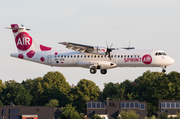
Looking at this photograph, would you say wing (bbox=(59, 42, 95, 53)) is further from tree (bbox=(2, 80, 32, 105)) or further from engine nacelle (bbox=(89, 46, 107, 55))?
tree (bbox=(2, 80, 32, 105))

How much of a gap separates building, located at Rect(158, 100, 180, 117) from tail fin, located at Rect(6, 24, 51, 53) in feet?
150

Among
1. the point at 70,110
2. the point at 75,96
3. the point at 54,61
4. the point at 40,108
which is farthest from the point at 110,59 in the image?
the point at 75,96

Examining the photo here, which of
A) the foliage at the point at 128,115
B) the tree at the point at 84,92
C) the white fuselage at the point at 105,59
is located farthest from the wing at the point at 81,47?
the tree at the point at 84,92

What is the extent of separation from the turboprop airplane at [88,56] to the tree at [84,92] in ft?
188

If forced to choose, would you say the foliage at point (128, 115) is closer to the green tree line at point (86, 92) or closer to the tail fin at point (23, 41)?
the green tree line at point (86, 92)

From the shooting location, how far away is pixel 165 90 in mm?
116812

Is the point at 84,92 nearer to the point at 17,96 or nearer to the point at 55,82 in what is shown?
the point at 55,82

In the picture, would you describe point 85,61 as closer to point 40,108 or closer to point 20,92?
point 40,108

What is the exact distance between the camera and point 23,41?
7294 cm

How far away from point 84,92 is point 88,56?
62.7 meters

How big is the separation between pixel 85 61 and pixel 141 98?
56632mm

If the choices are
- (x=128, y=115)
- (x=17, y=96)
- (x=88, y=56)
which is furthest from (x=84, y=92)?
(x=88, y=56)

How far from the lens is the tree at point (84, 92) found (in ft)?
421

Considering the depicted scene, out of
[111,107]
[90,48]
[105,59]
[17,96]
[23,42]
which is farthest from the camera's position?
[17,96]
